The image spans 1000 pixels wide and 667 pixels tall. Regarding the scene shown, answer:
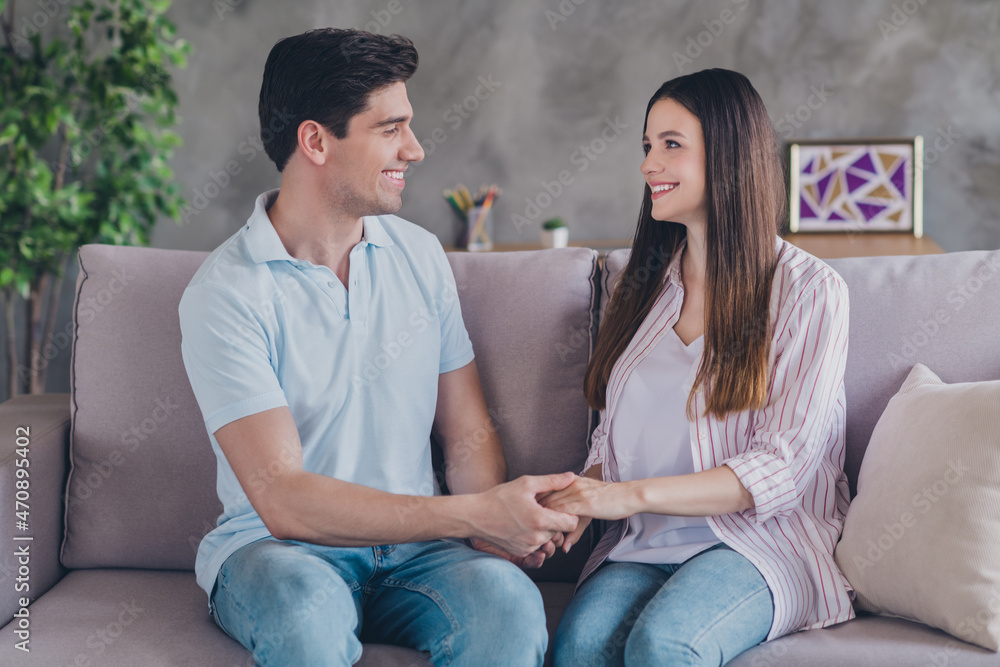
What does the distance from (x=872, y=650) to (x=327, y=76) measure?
1.18m

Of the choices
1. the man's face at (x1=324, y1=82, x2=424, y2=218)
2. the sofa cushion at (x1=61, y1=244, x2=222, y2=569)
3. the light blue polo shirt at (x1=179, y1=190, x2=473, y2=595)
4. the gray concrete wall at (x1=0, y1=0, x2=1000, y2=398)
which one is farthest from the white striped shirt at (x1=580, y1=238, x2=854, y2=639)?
the gray concrete wall at (x1=0, y1=0, x2=1000, y2=398)

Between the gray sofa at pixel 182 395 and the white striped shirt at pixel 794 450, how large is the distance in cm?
20

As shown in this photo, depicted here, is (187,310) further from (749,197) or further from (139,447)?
(749,197)

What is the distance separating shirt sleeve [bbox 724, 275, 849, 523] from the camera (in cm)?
125

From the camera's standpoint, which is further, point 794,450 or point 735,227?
point 735,227

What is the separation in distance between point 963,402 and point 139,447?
137cm

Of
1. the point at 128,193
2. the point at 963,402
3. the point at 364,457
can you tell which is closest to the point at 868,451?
the point at 963,402

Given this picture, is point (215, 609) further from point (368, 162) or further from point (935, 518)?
point (935, 518)

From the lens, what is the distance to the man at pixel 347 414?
3.90 ft

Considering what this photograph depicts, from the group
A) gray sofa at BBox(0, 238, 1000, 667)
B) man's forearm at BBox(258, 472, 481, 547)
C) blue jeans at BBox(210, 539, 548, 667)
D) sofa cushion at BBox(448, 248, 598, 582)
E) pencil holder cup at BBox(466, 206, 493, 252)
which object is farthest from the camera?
pencil holder cup at BBox(466, 206, 493, 252)

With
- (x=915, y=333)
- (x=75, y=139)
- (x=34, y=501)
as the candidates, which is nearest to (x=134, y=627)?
(x=34, y=501)

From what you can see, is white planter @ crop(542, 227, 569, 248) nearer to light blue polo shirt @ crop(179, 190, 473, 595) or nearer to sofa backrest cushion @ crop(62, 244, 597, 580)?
sofa backrest cushion @ crop(62, 244, 597, 580)

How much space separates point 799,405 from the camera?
1253 mm

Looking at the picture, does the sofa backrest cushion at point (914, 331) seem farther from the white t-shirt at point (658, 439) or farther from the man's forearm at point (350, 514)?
the man's forearm at point (350, 514)
